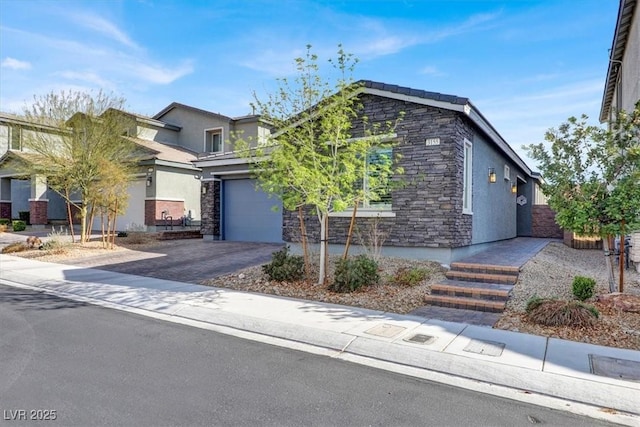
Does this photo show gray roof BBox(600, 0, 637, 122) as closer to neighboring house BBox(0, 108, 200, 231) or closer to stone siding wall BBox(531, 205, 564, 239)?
stone siding wall BBox(531, 205, 564, 239)

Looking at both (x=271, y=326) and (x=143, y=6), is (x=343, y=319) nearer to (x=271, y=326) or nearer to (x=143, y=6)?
(x=271, y=326)

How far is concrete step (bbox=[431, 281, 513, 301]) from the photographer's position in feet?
23.3

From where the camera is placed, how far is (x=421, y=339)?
5273 millimetres

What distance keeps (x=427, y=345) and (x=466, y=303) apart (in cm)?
239

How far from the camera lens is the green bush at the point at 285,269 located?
29.0 ft

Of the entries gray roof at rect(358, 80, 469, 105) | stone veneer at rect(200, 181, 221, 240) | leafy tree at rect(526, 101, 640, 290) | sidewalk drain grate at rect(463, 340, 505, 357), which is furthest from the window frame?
sidewalk drain grate at rect(463, 340, 505, 357)

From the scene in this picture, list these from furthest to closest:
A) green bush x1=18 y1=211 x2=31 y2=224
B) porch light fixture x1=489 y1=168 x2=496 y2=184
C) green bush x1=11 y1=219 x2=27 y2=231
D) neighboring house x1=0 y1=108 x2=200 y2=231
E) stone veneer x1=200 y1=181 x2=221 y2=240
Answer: green bush x1=18 y1=211 x2=31 y2=224 < green bush x1=11 y1=219 x2=27 y2=231 < neighboring house x1=0 y1=108 x2=200 y2=231 < stone veneer x1=200 y1=181 x2=221 y2=240 < porch light fixture x1=489 y1=168 x2=496 y2=184

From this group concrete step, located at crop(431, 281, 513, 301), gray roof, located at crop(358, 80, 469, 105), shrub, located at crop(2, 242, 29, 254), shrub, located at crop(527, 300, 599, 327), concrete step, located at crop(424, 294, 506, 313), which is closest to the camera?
shrub, located at crop(527, 300, 599, 327)

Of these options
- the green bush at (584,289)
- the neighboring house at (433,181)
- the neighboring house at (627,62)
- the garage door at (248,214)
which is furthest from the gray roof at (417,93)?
the garage door at (248,214)

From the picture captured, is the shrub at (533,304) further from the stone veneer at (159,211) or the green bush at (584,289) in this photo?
the stone veneer at (159,211)

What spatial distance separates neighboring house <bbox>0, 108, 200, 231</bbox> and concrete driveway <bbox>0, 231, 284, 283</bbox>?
14.5 feet

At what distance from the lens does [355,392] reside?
12.7ft

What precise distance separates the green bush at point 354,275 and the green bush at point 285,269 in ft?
3.52

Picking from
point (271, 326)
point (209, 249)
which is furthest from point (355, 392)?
point (209, 249)
